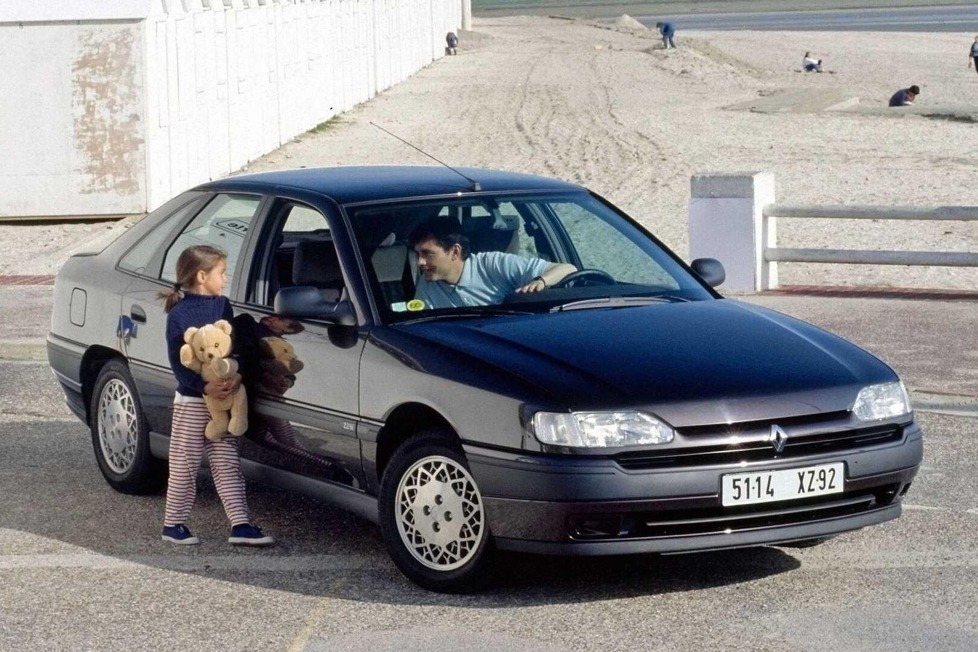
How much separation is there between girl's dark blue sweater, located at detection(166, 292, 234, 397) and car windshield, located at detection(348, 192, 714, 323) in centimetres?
62

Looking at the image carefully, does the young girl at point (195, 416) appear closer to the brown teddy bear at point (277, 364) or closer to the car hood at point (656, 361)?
the brown teddy bear at point (277, 364)

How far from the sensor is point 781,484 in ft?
19.3

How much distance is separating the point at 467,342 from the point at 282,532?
5.06ft

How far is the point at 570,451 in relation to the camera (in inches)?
227

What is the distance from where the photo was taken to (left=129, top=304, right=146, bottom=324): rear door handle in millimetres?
7777

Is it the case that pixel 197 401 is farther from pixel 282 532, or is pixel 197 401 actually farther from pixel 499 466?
pixel 499 466

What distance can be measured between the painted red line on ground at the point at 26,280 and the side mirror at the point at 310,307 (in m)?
10.6

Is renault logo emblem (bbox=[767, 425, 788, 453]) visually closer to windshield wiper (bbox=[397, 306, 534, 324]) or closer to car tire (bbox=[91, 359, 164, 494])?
windshield wiper (bbox=[397, 306, 534, 324])

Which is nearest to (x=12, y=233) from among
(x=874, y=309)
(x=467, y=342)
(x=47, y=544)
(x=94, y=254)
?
(x=874, y=309)

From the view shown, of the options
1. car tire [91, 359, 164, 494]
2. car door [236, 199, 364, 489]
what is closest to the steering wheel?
→ car door [236, 199, 364, 489]

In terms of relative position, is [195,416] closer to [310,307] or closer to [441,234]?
[310,307]

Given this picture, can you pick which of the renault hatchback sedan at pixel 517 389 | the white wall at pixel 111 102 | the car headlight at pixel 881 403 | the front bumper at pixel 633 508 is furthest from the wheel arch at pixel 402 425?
the white wall at pixel 111 102

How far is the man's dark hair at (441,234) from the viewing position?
692 cm

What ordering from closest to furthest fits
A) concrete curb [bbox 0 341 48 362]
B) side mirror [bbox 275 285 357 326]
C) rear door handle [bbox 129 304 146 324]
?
side mirror [bbox 275 285 357 326] → rear door handle [bbox 129 304 146 324] → concrete curb [bbox 0 341 48 362]
